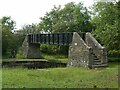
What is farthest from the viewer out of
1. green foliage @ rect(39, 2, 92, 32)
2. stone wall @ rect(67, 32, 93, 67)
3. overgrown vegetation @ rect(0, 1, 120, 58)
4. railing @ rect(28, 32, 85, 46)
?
green foliage @ rect(39, 2, 92, 32)

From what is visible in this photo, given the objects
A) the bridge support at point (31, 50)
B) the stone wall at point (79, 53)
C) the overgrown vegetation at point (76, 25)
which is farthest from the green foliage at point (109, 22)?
the bridge support at point (31, 50)

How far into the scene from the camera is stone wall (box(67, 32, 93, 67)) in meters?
25.4

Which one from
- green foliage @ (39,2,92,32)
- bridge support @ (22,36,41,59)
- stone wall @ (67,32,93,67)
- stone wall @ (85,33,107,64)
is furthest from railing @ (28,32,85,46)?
green foliage @ (39,2,92,32)

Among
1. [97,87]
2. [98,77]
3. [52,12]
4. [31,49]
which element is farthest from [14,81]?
[52,12]

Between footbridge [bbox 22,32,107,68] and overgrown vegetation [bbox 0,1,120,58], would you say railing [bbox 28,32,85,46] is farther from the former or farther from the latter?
overgrown vegetation [bbox 0,1,120,58]

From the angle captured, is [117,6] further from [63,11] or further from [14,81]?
[63,11]

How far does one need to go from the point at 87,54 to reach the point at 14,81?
11.3m

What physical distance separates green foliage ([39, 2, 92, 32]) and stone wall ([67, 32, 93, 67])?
72.2ft

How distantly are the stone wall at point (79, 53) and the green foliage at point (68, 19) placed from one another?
22.0 meters

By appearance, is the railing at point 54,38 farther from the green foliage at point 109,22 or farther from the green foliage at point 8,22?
the green foliage at point 8,22

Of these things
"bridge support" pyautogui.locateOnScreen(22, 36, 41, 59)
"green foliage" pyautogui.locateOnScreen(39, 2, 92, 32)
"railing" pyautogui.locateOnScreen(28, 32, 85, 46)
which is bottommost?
"bridge support" pyautogui.locateOnScreen(22, 36, 41, 59)

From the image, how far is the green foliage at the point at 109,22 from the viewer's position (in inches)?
1102

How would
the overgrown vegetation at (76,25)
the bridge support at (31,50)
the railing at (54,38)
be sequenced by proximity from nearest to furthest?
1. the overgrown vegetation at (76,25)
2. the railing at (54,38)
3. the bridge support at (31,50)

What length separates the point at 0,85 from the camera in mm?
13812
